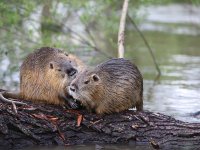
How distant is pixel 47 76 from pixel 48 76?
0.01 metres

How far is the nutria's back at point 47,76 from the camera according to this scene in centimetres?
678

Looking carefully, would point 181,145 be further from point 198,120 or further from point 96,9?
point 96,9

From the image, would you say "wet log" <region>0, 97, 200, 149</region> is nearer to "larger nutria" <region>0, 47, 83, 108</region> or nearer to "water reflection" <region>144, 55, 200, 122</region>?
"larger nutria" <region>0, 47, 83, 108</region>

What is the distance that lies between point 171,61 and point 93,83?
702 centimetres

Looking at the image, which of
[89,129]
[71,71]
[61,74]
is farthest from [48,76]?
[89,129]

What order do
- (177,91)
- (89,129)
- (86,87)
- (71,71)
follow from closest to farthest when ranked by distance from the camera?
(89,129), (86,87), (71,71), (177,91)

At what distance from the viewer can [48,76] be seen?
22.5 feet

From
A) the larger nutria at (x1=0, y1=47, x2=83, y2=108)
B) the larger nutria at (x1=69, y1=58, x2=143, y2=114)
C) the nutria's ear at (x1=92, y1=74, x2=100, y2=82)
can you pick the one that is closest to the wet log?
the larger nutria at (x1=69, y1=58, x2=143, y2=114)

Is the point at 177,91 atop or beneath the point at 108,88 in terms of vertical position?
atop

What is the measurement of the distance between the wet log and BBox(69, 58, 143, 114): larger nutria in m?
0.13

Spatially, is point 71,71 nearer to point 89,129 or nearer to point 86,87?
Result: point 86,87

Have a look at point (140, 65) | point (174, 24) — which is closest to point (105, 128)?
point (140, 65)

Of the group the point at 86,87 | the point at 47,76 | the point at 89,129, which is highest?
the point at 47,76

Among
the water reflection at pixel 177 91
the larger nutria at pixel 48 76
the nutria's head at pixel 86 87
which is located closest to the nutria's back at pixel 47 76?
the larger nutria at pixel 48 76
